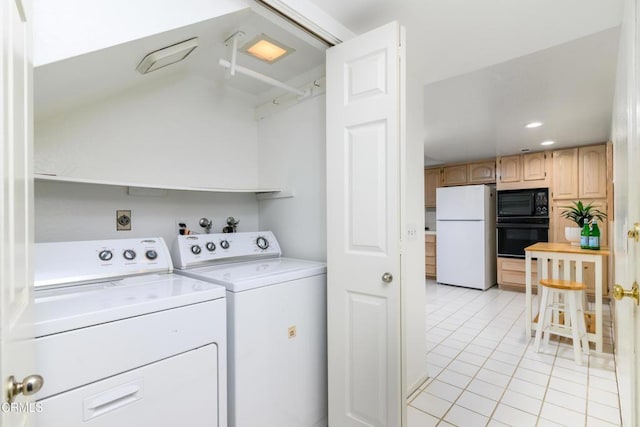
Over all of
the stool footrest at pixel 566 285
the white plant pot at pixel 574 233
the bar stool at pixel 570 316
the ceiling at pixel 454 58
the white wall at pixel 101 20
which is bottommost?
the bar stool at pixel 570 316

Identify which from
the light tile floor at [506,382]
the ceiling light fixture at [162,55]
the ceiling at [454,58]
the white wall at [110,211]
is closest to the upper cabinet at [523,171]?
the ceiling at [454,58]

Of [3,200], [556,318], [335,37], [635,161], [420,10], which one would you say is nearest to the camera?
[3,200]

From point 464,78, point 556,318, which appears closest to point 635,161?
point 464,78

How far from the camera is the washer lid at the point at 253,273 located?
1.35 m

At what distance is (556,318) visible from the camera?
3059 mm

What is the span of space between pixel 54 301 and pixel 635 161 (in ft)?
6.58

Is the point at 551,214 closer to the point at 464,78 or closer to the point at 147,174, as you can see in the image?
the point at 464,78

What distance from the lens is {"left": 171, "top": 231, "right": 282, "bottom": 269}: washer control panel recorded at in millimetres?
1693

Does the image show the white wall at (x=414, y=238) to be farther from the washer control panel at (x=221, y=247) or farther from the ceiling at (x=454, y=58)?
the washer control panel at (x=221, y=247)

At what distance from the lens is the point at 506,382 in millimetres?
2205

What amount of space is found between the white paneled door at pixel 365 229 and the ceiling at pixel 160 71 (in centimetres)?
39

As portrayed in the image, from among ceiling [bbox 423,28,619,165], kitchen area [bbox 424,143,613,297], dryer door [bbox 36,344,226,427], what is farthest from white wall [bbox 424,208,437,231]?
dryer door [bbox 36,344,226,427]

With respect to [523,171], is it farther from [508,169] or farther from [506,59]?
[506,59]

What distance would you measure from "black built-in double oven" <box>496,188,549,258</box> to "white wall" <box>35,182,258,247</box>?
4.48 metres
